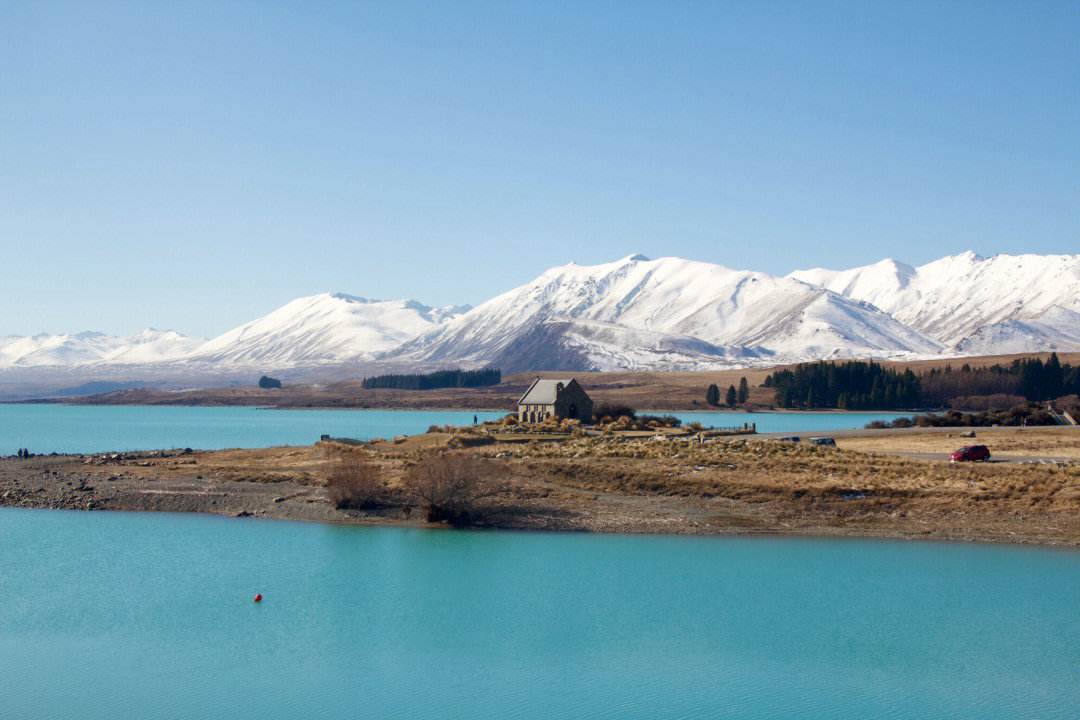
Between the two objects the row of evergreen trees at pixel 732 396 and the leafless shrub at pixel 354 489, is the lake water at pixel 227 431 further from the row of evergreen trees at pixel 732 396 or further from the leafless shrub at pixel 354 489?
the leafless shrub at pixel 354 489

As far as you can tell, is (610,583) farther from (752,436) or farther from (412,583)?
(752,436)

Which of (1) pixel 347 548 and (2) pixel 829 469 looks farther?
(2) pixel 829 469

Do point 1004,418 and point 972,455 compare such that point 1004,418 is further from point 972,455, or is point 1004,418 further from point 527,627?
point 527,627

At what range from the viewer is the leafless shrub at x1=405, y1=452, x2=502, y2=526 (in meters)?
48.7

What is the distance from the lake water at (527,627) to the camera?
27.1m

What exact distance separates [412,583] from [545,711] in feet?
46.1

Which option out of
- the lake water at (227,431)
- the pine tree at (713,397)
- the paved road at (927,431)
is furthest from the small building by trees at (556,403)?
the pine tree at (713,397)

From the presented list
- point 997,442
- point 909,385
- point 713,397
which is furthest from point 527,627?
point 713,397

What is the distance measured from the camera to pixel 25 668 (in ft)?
95.6

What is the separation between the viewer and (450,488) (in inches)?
1928

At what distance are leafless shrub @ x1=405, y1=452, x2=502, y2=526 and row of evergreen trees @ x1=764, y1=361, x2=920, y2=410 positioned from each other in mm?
105852

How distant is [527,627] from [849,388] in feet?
410

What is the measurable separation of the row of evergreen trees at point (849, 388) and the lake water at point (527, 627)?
348 ft

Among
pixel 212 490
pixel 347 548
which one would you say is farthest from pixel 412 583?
pixel 212 490
